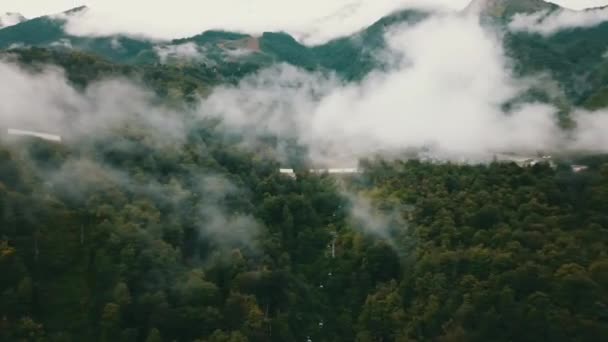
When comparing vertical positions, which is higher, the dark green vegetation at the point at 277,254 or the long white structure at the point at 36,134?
the long white structure at the point at 36,134

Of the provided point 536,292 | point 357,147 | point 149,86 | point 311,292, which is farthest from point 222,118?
point 536,292

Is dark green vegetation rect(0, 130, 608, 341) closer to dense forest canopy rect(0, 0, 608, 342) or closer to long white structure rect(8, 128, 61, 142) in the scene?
dense forest canopy rect(0, 0, 608, 342)

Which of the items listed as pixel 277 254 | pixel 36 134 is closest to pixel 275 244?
pixel 277 254

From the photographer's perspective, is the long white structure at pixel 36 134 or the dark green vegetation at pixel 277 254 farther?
the long white structure at pixel 36 134

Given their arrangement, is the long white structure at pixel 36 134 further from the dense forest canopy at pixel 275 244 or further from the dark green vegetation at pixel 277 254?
the dark green vegetation at pixel 277 254

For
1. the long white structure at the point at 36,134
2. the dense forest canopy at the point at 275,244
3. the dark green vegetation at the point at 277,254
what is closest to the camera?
the dark green vegetation at the point at 277,254

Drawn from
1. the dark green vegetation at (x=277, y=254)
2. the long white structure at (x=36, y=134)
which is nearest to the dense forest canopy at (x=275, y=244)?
the dark green vegetation at (x=277, y=254)

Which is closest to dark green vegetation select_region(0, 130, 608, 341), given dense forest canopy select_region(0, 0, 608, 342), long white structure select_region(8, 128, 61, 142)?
dense forest canopy select_region(0, 0, 608, 342)

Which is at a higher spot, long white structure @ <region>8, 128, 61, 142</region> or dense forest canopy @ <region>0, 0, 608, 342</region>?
long white structure @ <region>8, 128, 61, 142</region>

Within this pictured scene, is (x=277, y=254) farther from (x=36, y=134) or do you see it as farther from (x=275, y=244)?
(x=36, y=134)
